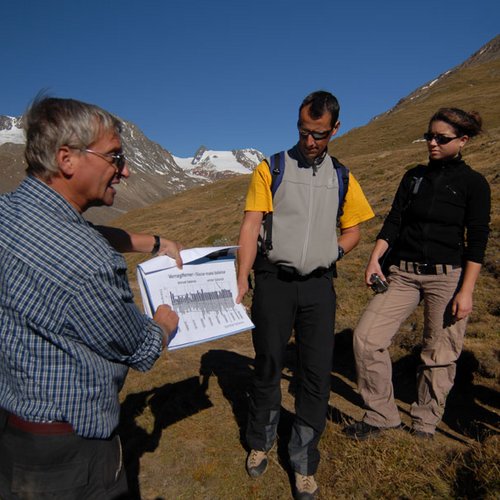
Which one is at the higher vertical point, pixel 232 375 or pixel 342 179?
pixel 342 179

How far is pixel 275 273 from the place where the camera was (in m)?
3.32

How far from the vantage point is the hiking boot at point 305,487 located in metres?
3.30

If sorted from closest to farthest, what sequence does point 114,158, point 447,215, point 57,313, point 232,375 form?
point 57,313 < point 114,158 < point 447,215 < point 232,375

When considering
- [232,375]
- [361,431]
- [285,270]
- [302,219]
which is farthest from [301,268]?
[232,375]

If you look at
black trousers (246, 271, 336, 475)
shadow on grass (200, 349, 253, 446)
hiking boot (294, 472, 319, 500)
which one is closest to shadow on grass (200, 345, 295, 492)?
shadow on grass (200, 349, 253, 446)

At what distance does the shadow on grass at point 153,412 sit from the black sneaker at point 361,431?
1711 millimetres

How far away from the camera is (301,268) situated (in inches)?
126

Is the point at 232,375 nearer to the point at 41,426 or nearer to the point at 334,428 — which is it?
the point at 334,428

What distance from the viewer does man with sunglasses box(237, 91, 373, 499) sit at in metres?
3.21

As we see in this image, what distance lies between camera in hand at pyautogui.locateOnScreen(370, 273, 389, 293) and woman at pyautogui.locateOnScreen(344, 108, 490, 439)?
0.04 m

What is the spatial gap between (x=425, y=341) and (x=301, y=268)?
1.79m

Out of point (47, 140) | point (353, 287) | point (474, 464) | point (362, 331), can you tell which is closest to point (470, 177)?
point (362, 331)

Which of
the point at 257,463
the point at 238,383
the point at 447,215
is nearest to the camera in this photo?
the point at 257,463

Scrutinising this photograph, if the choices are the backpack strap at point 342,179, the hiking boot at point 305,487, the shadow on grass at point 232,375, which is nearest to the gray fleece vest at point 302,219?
the backpack strap at point 342,179
